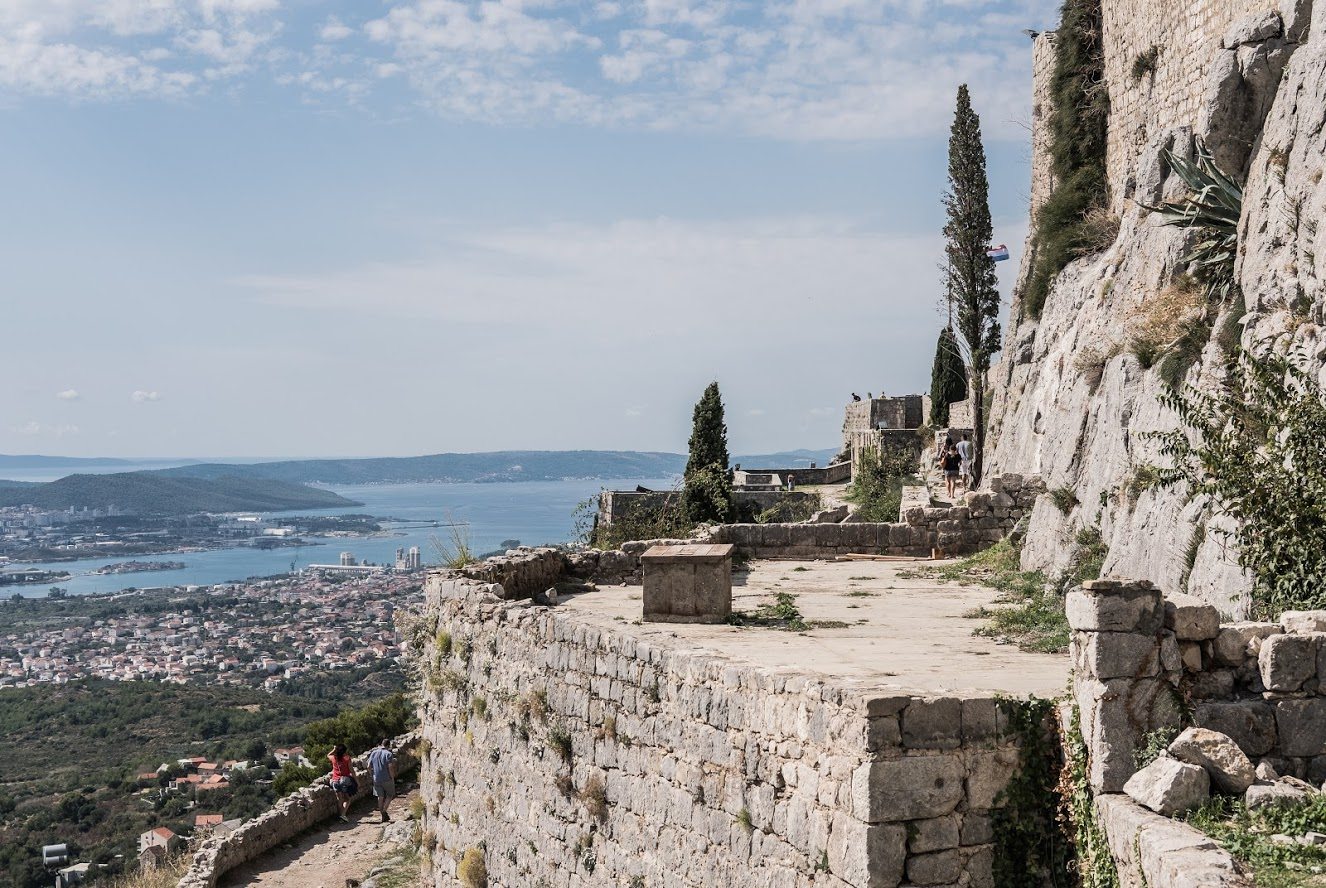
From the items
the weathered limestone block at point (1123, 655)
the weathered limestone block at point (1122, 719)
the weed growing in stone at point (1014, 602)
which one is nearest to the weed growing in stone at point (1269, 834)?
the weathered limestone block at point (1122, 719)

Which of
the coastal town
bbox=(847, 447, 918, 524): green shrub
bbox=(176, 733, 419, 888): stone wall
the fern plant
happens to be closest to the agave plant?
the fern plant

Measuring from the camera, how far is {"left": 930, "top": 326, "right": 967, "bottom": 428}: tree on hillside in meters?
48.0

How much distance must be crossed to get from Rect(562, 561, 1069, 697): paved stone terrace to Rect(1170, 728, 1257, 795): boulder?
1.22 meters

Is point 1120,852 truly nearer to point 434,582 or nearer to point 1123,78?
point 434,582

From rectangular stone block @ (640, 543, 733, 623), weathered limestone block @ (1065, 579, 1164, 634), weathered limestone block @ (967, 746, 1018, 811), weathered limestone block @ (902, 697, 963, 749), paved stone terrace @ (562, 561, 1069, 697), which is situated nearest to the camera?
weathered limestone block @ (1065, 579, 1164, 634)

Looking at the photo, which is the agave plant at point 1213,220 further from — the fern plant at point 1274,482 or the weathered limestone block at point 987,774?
the weathered limestone block at point 987,774

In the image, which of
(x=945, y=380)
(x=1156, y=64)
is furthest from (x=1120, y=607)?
(x=945, y=380)

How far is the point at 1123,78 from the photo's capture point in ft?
79.0

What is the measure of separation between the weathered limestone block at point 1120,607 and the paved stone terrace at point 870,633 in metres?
1.03

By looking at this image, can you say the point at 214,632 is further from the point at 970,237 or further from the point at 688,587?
the point at 688,587

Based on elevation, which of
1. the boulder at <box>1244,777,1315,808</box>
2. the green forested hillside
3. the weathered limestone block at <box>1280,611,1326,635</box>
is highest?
the weathered limestone block at <box>1280,611,1326,635</box>

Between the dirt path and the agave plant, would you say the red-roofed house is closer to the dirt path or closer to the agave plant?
the dirt path

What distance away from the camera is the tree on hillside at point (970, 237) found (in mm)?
33156

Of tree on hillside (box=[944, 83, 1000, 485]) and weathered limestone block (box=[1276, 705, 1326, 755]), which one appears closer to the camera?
weathered limestone block (box=[1276, 705, 1326, 755])
